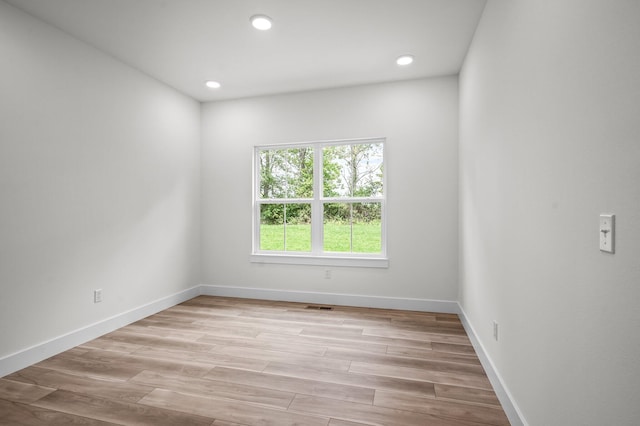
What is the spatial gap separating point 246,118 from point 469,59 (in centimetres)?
277

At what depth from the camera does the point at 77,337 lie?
9.46 ft

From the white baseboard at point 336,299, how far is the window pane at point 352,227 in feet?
1.93

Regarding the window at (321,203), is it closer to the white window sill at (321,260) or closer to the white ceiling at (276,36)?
the white window sill at (321,260)

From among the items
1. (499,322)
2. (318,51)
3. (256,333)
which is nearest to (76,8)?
(318,51)

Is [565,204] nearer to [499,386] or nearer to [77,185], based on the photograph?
[499,386]

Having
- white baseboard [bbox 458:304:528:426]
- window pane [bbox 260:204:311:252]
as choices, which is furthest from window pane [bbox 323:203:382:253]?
white baseboard [bbox 458:304:528:426]

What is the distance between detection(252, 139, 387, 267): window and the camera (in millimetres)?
4039

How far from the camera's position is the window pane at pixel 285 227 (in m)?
4.29

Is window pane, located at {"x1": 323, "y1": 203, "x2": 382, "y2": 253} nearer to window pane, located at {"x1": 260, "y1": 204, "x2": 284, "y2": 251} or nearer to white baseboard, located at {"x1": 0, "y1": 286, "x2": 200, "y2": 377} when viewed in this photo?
window pane, located at {"x1": 260, "y1": 204, "x2": 284, "y2": 251}

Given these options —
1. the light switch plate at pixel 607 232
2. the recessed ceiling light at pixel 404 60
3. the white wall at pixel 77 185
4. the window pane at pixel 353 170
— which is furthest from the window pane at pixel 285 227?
the light switch plate at pixel 607 232

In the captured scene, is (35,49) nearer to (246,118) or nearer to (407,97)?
(246,118)

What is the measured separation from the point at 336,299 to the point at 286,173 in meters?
1.78

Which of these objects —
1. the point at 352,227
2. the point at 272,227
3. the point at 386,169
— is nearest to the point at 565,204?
the point at 386,169

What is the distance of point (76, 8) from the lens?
2480mm
